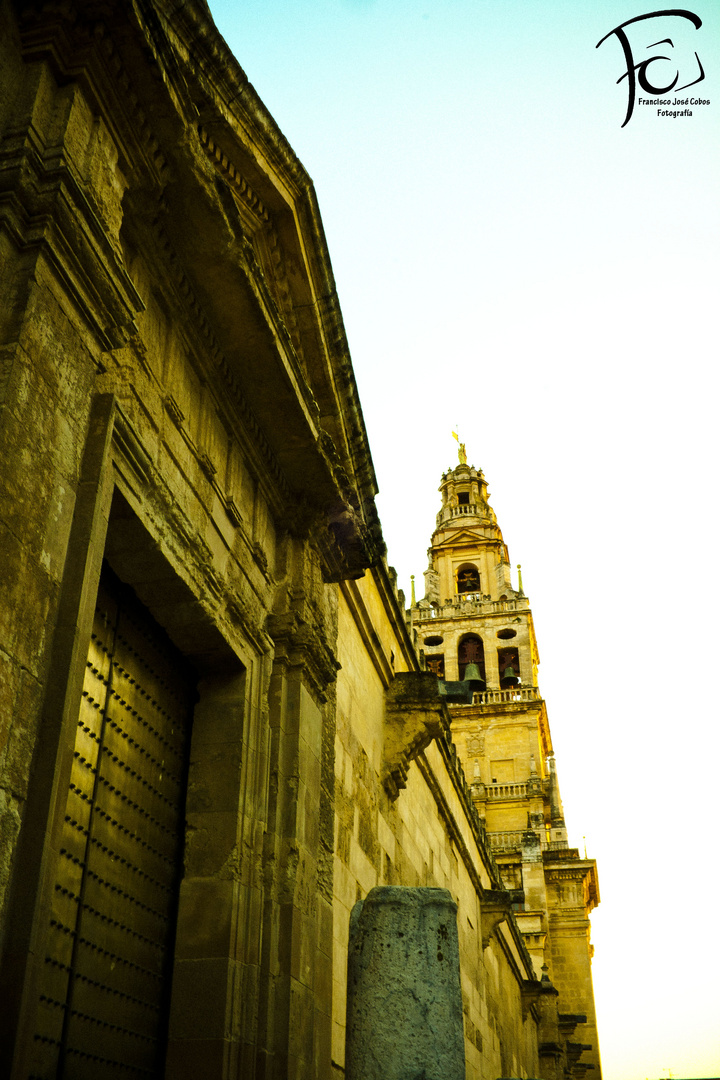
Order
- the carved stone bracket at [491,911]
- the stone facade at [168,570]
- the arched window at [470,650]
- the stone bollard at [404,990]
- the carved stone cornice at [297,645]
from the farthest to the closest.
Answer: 1. the arched window at [470,650]
2. the carved stone bracket at [491,911]
3. the carved stone cornice at [297,645]
4. the stone bollard at [404,990]
5. the stone facade at [168,570]

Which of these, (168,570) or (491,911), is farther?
(491,911)

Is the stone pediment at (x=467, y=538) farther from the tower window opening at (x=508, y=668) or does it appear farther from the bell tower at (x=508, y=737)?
the tower window opening at (x=508, y=668)

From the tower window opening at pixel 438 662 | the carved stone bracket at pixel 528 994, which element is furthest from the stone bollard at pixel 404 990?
the tower window opening at pixel 438 662

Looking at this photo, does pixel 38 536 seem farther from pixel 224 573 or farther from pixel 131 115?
pixel 224 573

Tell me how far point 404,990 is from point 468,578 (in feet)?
126

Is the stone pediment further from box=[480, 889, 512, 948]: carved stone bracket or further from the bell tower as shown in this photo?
box=[480, 889, 512, 948]: carved stone bracket

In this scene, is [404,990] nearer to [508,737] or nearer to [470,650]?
[508,737]

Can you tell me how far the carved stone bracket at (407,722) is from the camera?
966cm

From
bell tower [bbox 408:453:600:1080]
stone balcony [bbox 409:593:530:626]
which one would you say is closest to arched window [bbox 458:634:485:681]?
bell tower [bbox 408:453:600:1080]

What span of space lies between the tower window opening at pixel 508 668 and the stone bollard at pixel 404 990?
3273 cm

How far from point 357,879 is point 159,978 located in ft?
9.77

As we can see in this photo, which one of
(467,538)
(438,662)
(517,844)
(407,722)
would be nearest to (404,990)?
(407,722)

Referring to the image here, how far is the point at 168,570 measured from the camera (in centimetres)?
500

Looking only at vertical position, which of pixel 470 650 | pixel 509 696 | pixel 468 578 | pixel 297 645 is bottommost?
pixel 297 645
